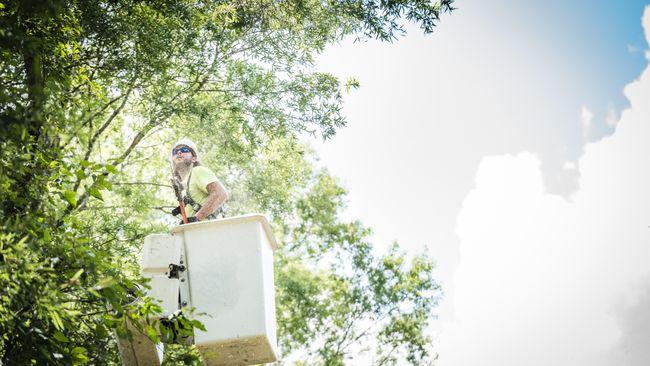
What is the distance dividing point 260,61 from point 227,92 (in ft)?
2.17

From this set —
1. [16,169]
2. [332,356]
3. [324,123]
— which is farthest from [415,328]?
[16,169]

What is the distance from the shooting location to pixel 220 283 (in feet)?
18.0

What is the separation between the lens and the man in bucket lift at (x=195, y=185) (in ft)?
19.9

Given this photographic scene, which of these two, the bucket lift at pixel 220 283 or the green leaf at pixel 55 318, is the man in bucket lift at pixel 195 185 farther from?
the green leaf at pixel 55 318

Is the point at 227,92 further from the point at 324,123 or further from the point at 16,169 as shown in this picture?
the point at 16,169

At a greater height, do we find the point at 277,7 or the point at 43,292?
the point at 277,7

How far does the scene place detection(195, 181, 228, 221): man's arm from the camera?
6.02 metres

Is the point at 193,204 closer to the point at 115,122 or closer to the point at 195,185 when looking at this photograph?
the point at 195,185

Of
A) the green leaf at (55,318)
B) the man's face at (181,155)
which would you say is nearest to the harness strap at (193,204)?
the man's face at (181,155)

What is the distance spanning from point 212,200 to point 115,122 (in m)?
6.54

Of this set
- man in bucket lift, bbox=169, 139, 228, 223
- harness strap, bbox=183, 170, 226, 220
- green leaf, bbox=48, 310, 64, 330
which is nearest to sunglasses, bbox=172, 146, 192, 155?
man in bucket lift, bbox=169, 139, 228, 223

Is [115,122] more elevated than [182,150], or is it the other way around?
[115,122]

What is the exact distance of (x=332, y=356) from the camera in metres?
18.1

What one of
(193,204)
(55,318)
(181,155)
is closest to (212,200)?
(193,204)
